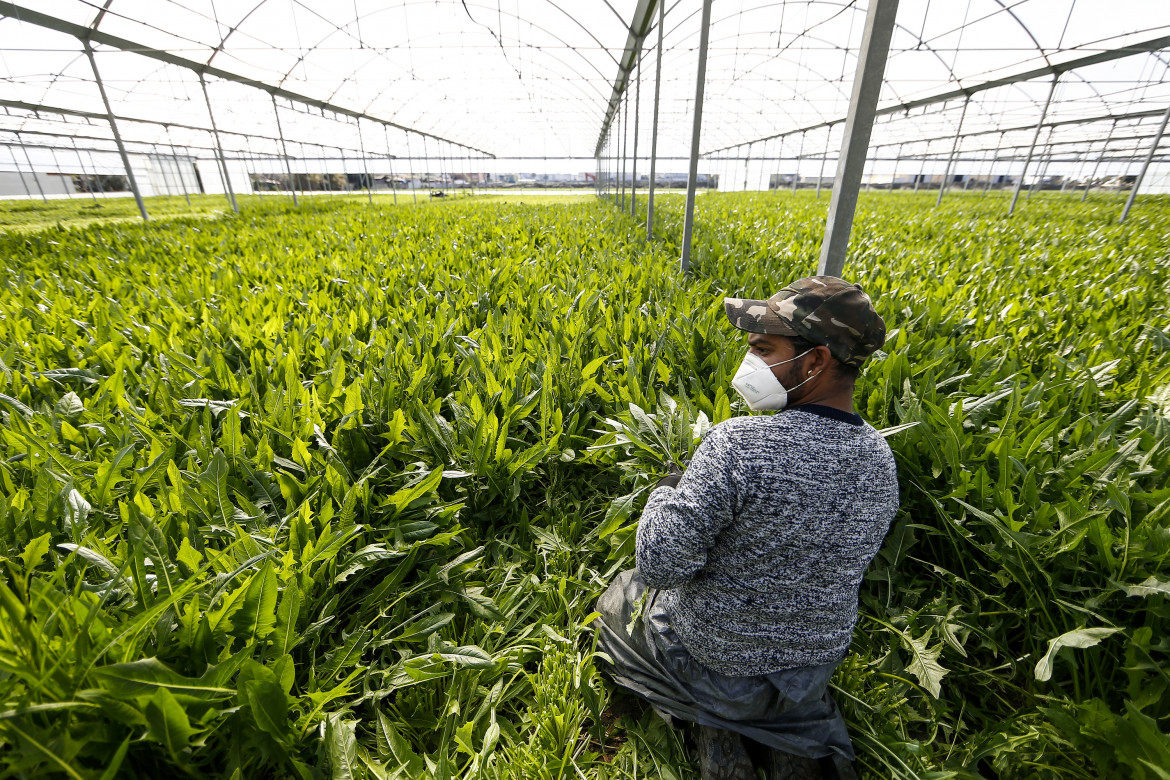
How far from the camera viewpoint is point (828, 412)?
3.92 ft

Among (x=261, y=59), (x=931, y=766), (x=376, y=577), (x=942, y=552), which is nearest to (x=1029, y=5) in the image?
(x=942, y=552)

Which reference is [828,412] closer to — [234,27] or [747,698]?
[747,698]

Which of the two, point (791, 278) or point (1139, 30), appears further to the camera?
point (1139, 30)

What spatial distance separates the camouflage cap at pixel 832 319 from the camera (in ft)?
3.73

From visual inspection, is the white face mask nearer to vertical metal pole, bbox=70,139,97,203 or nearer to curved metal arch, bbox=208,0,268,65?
curved metal arch, bbox=208,0,268,65

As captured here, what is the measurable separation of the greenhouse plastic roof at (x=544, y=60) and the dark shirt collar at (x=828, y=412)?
30.7 feet

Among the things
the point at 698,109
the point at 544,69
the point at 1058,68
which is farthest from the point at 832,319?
the point at 544,69

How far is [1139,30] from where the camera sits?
9.02 metres

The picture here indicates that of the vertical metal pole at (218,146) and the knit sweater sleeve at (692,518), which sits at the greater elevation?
the vertical metal pole at (218,146)

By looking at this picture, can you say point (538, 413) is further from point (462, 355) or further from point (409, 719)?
point (409, 719)

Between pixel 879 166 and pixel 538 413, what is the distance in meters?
65.0

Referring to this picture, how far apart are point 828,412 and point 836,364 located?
121mm

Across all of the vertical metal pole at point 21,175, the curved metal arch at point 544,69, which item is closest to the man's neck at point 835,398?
the curved metal arch at point 544,69

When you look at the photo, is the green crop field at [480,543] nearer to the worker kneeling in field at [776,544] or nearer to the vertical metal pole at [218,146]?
the worker kneeling in field at [776,544]
